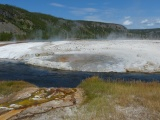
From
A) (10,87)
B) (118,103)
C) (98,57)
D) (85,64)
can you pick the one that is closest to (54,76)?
(85,64)

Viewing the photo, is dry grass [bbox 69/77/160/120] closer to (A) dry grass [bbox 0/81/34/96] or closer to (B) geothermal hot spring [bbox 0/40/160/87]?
(A) dry grass [bbox 0/81/34/96]

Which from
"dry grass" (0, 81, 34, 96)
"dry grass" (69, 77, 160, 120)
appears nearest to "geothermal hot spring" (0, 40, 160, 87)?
"dry grass" (0, 81, 34, 96)

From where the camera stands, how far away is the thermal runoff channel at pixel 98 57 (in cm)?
3762

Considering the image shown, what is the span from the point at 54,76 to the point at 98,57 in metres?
10.5

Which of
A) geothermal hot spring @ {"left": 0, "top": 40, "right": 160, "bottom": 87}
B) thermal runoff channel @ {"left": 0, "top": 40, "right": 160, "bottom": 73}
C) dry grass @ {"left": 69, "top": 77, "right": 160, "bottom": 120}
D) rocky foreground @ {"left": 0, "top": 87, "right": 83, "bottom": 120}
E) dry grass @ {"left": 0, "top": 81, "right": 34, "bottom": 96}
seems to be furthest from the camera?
thermal runoff channel @ {"left": 0, "top": 40, "right": 160, "bottom": 73}

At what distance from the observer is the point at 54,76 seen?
32.9 m

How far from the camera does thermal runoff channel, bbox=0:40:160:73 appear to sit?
3762cm

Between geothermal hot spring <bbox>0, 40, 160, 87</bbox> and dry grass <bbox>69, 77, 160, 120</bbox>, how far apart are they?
10.6 m

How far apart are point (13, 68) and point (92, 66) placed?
11390 millimetres

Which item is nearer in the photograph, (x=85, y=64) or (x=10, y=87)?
(x=10, y=87)

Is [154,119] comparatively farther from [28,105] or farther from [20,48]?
[20,48]

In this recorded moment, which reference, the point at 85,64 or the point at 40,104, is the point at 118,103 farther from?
the point at 85,64

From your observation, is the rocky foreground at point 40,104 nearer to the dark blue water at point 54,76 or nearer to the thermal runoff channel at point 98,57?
the dark blue water at point 54,76

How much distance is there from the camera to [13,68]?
3975 cm
